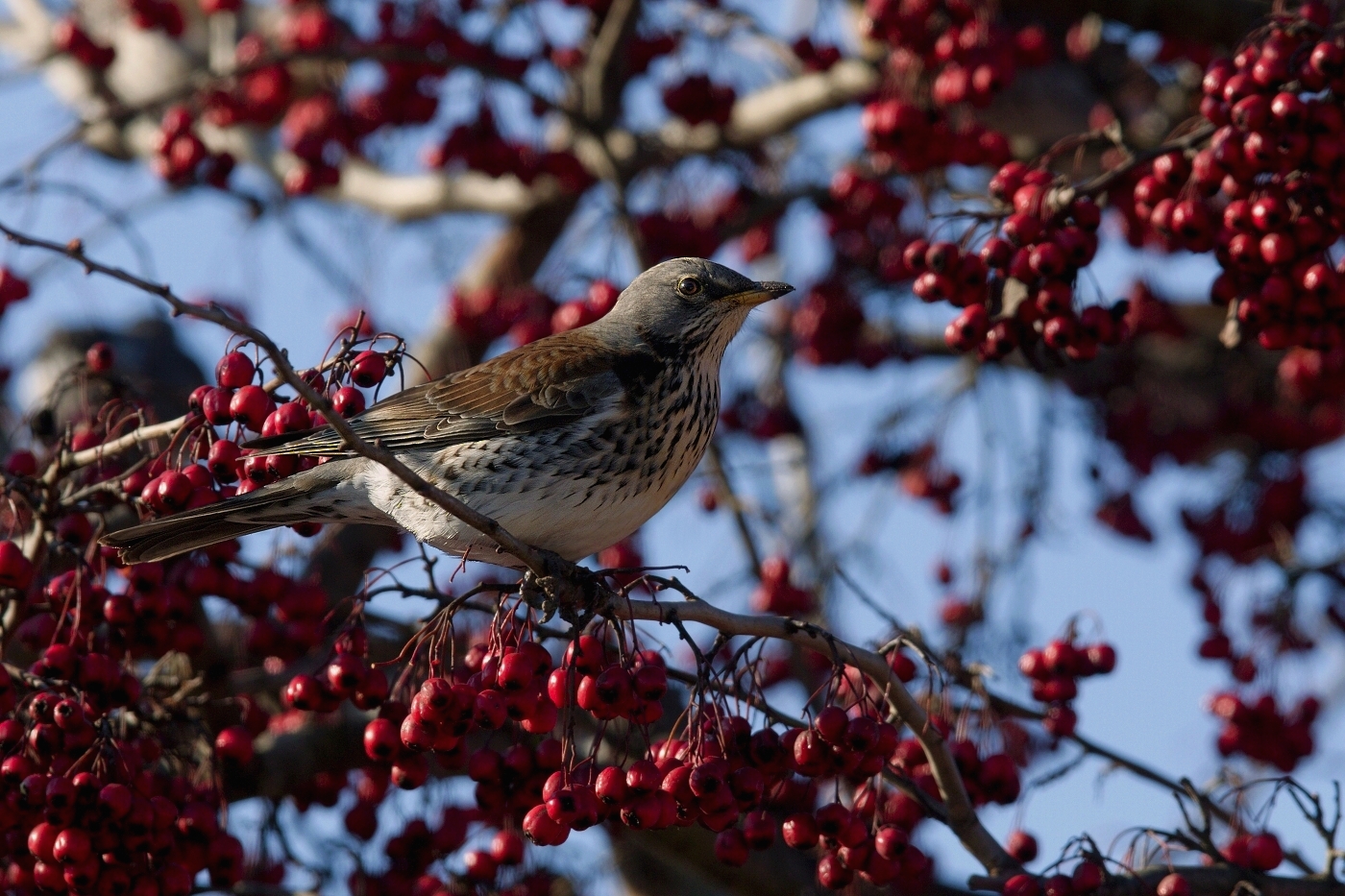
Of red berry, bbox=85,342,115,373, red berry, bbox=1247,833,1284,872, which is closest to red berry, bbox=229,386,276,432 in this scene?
red berry, bbox=85,342,115,373

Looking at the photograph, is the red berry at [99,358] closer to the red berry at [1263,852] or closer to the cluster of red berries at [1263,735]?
the red berry at [1263,852]

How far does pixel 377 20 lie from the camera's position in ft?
22.9

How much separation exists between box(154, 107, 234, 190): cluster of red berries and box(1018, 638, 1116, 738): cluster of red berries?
13.6 ft

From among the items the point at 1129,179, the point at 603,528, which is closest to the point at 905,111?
the point at 1129,179

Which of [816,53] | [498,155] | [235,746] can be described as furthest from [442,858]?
[816,53]

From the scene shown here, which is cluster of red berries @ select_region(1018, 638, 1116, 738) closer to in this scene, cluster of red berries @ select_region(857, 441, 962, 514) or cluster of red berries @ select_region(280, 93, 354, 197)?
cluster of red berries @ select_region(857, 441, 962, 514)

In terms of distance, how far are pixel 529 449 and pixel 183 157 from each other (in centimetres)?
296

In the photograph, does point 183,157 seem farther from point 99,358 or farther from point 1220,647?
point 1220,647

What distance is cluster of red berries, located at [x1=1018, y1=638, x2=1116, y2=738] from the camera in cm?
419

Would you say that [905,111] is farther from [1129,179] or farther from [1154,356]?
[1154,356]

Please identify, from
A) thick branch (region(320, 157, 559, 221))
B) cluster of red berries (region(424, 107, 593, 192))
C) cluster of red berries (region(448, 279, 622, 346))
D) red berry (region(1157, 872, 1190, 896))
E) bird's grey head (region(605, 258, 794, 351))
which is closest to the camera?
red berry (region(1157, 872, 1190, 896))

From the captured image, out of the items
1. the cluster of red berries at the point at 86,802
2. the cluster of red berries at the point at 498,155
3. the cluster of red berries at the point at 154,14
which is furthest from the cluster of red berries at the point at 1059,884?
the cluster of red berries at the point at 154,14

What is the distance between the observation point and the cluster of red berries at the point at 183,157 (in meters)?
6.37

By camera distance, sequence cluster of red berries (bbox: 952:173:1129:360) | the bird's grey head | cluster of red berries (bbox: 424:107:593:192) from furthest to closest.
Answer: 1. cluster of red berries (bbox: 424:107:593:192)
2. the bird's grey head
3. cluster of red berries (bbox: 952:173:1129:360)
